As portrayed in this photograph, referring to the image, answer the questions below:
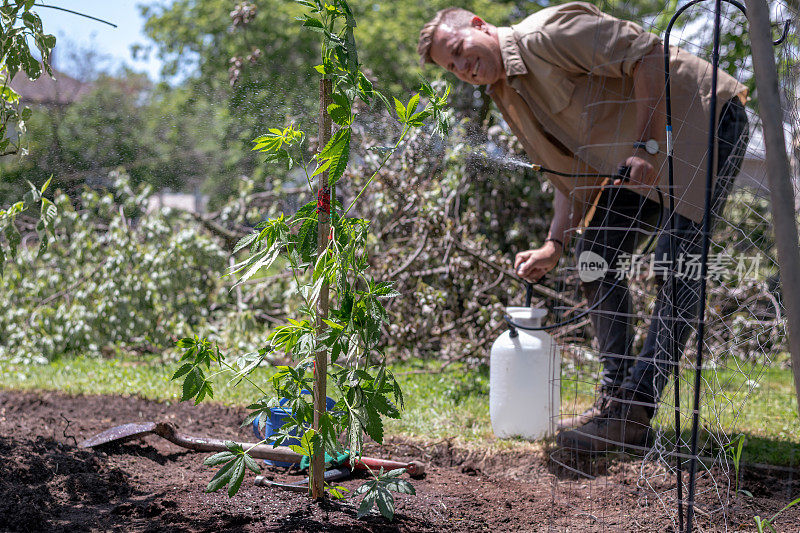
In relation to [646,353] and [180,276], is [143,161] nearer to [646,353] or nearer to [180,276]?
[180,276]

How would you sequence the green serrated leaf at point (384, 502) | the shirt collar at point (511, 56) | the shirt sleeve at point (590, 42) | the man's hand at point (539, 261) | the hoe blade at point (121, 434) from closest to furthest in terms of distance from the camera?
the green serrated leaf at point (384, 502) < the hoe blade at point (121, 434) < the shirt sleeve at point (590, 42) < the shirt collar at point (511, 56) < the man's hand at point (539, 261)

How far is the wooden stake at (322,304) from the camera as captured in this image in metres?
1.93

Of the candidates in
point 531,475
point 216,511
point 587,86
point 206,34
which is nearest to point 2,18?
point 216,511

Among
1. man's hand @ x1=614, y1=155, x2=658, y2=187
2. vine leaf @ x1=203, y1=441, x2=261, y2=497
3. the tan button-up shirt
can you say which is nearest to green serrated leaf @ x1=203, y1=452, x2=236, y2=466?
vine leaf @ x1=203, y1=441, x2=261, y2=497

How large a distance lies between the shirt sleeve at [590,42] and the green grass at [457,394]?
1.31 meters

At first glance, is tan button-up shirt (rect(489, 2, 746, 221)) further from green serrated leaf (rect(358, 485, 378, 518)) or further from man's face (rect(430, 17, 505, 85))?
green serrated leaf (rect(358, 485, 378, 518))

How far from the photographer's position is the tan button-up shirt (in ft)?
8.87

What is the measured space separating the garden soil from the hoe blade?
0.04 metres

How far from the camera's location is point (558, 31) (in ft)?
9.11

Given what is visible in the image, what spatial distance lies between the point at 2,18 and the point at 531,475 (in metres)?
2.52

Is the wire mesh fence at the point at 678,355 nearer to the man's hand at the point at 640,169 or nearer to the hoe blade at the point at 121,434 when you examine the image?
the man's hand at the point at 640,169

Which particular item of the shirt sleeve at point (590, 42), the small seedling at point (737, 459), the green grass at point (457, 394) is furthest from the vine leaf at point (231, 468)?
the shirt sleeve at point (590, 42)

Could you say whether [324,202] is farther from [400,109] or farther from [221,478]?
[221,478]

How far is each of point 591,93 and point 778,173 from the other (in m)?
1.65
